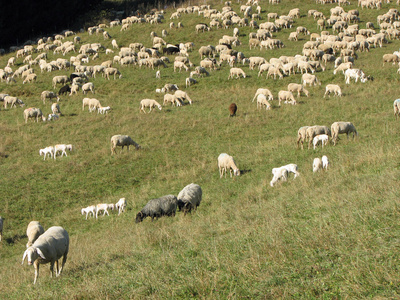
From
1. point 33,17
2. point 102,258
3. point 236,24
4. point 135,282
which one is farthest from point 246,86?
point 33,17

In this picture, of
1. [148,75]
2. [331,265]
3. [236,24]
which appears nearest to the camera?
[331,265]

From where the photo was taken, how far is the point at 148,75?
133 feet

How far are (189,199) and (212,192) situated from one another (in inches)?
81.3

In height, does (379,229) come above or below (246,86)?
above

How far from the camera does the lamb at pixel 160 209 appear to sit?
45.6 feet

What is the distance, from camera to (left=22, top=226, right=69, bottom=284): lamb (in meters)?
8.61

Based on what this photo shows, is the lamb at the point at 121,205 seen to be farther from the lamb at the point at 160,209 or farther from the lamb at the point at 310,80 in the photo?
the lamb at the point at 310,80

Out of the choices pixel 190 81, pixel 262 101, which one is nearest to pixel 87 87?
pixel 190 81

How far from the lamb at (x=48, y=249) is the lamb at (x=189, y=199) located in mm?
4686

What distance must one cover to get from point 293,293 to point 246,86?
100 ft

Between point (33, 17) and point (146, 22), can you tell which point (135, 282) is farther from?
point (33, 17)

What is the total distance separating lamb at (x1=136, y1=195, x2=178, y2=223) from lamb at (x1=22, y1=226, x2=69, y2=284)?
4195mm

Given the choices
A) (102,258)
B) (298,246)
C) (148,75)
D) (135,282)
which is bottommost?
(148,75)

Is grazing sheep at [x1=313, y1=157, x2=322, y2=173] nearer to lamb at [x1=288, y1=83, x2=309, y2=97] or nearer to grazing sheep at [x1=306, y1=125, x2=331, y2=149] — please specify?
grazing sheep at [x1=306, y1=125, x2=331, y2=149]
